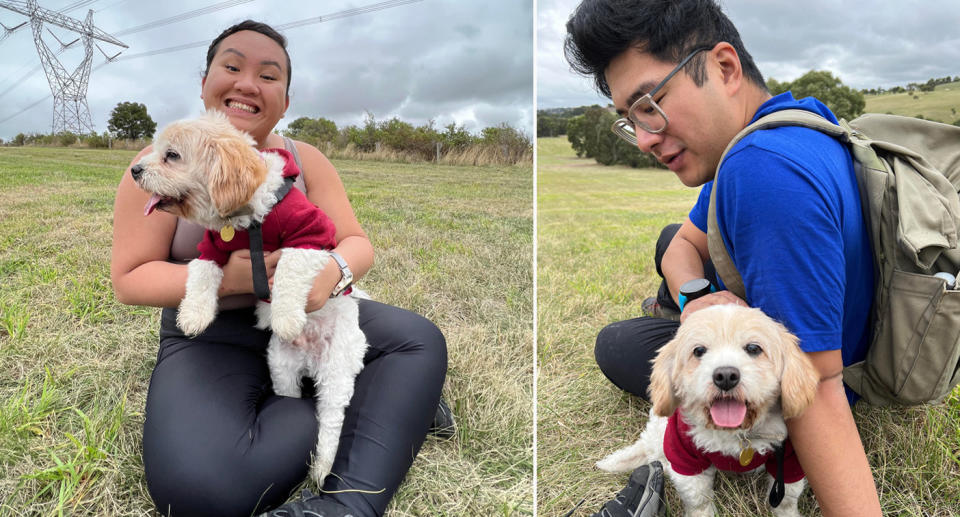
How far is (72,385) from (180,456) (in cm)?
110

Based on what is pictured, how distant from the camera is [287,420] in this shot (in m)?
1.96

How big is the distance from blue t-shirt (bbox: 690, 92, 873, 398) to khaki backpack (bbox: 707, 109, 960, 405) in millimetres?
43

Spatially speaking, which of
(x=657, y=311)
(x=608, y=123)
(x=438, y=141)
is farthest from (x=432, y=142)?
(x=608, y=123)

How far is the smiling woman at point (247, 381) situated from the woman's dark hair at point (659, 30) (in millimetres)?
1196

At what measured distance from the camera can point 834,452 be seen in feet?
4.81

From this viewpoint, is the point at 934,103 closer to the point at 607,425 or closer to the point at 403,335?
the point at 607,425

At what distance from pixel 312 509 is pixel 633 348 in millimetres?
1459

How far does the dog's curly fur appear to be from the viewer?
5.64 ft

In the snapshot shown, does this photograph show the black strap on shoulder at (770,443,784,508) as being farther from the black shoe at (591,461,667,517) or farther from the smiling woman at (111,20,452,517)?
the smiling woman at (111,20,452,517)

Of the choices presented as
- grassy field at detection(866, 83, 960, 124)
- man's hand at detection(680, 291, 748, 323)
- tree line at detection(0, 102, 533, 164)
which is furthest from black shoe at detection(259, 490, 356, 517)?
grassy field at detection(866, 83, 960, 124)

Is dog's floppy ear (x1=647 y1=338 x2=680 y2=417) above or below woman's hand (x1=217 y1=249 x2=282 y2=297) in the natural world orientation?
below

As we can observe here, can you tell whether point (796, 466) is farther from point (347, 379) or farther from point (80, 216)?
point (80, 216)

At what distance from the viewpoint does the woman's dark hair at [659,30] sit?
5.58 ft

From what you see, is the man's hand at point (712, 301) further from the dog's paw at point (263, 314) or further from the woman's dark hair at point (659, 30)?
the dog's paw at point (263, 314)
